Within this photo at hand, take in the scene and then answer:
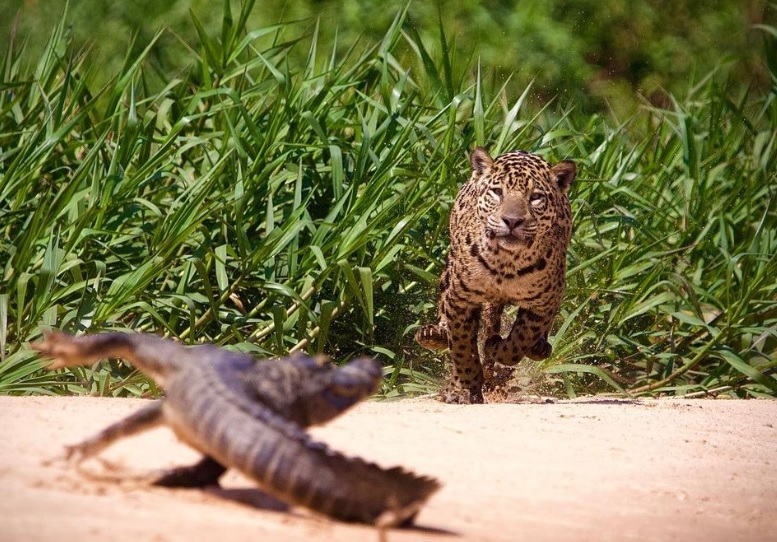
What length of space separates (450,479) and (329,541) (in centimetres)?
111

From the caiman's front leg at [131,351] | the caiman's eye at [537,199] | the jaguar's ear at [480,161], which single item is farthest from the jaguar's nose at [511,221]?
the caiman's front leg at [131,351]

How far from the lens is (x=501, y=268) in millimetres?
6609

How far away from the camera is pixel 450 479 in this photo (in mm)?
4121

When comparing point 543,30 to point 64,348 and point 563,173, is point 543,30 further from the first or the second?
point 64,348

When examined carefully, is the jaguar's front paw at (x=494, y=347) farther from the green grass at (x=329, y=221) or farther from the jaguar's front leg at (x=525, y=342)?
the green grass at (x=329, y=221)

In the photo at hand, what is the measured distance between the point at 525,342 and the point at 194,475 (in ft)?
10.9

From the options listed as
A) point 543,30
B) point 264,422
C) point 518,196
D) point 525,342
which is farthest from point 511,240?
point 543,30

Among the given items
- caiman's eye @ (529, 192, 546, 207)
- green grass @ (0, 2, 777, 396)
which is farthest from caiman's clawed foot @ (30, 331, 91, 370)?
caiman's eye @ (529, 192, 546, 207)

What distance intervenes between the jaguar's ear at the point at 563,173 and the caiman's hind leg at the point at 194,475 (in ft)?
12.5

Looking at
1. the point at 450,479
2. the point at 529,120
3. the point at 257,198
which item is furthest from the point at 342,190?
the point at 450,479

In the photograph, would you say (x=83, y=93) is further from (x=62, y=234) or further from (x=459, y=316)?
(x=459, y=316)

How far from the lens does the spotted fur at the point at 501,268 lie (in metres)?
6.63

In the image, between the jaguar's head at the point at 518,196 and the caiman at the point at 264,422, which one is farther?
the jaguar's head at the point at 518,196

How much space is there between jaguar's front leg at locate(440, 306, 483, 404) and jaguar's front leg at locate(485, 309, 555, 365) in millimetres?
97
